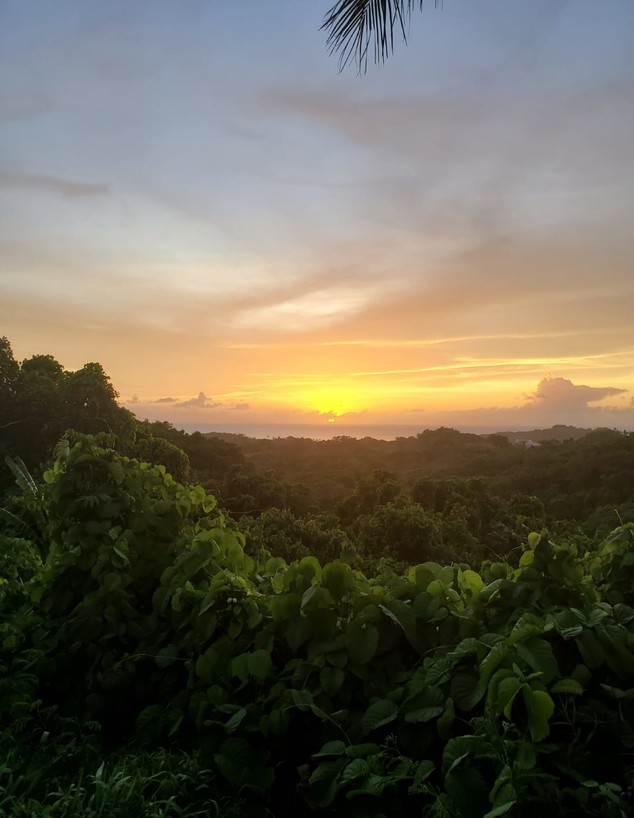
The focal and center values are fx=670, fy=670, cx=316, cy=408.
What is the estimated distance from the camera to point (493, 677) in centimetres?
213

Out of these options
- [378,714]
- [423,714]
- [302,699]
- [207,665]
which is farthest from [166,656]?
[423,714]

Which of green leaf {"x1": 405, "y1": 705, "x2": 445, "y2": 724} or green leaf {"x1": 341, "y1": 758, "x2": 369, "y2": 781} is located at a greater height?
green leaf {"x1": 405, "y1": 705, "x2": 445, "y2": 724}

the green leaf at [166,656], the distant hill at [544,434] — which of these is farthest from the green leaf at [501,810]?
the distant hill at [544,434]

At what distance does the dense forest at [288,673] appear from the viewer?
216 centimetres

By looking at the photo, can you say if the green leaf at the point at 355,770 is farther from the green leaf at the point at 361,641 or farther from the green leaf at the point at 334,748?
the green leaf at the point at 361,641

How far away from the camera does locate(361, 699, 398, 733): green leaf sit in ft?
7.90

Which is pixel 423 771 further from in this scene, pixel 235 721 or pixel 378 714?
pixel 235 721

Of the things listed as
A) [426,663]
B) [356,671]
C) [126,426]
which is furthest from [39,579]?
[126,426]

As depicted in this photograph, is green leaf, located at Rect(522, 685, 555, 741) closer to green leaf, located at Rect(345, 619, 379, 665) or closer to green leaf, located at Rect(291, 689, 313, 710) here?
green leaf, located at Rect(345, 619, 379, 665)

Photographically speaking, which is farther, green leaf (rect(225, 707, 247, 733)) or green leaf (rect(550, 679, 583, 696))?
green leaf (rect(225, 707, 247, 733))

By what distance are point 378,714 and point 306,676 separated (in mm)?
375

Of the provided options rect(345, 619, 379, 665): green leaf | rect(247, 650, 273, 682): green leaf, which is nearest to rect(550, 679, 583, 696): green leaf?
rect(345, 619, 379, 665): green leaf

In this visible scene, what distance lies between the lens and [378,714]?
2439 millimetres

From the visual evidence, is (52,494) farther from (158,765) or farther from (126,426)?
(126,426)
